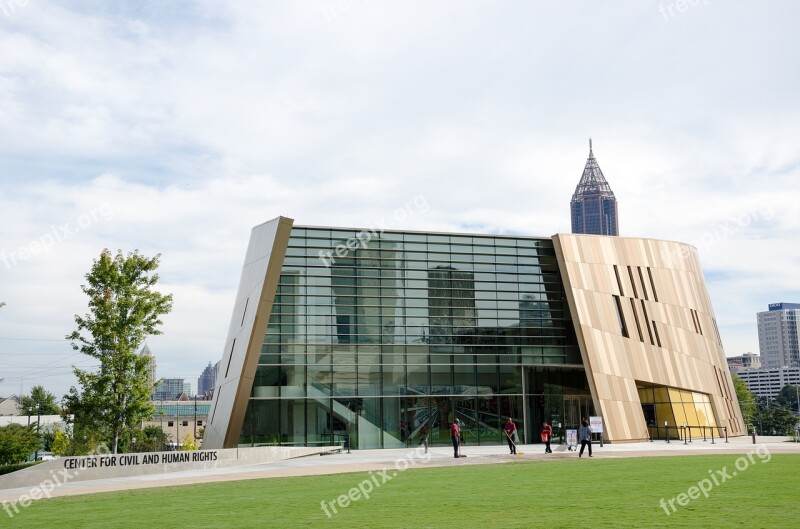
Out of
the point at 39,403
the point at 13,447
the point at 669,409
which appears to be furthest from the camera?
the point at 39,403

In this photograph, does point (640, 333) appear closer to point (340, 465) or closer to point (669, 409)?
point (669, 409)

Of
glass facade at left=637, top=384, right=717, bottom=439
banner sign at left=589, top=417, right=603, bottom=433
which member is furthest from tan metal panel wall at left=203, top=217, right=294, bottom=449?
glass facade at left=637, top=384, right=717, bottom=439

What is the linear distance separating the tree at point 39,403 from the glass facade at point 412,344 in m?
87.2

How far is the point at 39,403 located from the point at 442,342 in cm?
9182

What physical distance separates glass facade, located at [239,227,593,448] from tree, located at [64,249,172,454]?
310 inches

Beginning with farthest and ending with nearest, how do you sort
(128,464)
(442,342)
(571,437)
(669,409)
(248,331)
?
(669,409)
(442,342)
(248,331)
(571,437)
(128,464)

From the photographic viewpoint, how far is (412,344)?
43.5 meters

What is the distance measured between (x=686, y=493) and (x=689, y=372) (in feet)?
109

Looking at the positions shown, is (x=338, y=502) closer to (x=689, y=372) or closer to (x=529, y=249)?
(x=529, y=249)

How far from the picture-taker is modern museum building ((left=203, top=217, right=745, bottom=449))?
136 ft

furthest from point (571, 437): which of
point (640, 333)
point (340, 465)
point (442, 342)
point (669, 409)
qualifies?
point (669, 409)

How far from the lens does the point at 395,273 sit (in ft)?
145

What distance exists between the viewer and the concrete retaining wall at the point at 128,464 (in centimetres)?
2788

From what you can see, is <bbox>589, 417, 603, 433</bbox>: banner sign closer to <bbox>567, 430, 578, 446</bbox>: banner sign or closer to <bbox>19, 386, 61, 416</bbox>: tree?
<bbox>567, 430, 578, 446</bbox>: banner sign
